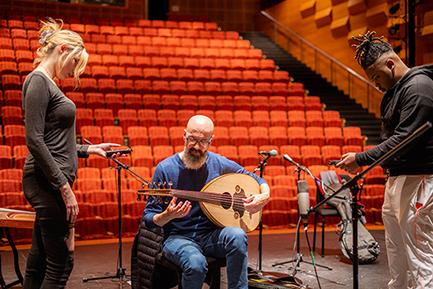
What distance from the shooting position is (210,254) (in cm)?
243

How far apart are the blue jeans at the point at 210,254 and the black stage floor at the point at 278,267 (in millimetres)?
1141

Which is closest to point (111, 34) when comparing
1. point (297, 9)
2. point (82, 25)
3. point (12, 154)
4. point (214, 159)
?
point (82, 25)

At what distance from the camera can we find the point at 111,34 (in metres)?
11.1

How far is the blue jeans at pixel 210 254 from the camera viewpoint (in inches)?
88.1

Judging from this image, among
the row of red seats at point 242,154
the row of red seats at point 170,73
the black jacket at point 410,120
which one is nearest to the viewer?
the black jacket at point 410,120

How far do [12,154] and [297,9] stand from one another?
347 inches

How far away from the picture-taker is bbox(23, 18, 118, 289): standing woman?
1.89 m

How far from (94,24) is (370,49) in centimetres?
1018

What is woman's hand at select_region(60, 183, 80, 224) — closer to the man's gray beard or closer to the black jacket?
the man's gray beard

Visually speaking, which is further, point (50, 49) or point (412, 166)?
point (412, 166)

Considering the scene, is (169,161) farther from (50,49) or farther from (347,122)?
(347,122)

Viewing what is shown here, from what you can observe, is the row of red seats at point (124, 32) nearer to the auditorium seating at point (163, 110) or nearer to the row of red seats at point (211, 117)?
the auditorium seating at point (163, 110)

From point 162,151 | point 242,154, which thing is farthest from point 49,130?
point 242,154

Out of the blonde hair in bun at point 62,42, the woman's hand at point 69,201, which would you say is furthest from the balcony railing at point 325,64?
the woman's hand at point 69,201
